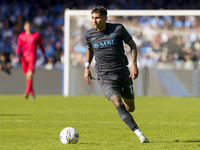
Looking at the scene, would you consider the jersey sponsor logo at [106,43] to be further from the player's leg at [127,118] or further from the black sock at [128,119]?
the black sock at [128,119]

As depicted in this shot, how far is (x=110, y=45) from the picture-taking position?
670cm

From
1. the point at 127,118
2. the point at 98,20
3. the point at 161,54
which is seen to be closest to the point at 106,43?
the point at 98,20

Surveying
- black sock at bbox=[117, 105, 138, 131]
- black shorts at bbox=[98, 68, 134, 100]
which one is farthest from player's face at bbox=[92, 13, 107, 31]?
black sock at bbox=[117, 105, 138, 131]

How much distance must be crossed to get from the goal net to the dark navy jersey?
11.1 metres

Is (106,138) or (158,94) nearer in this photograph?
(106,138)

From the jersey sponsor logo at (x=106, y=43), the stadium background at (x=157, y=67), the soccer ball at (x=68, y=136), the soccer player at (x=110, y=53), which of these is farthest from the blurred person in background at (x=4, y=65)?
the soccer ball at (x=68, y=136)

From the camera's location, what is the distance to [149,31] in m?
18.1

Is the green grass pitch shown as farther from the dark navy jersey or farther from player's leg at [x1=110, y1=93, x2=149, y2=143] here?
the dark navy jersey

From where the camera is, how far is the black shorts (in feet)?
21.5

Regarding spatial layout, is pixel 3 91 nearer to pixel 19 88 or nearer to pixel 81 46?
pixel 19 88

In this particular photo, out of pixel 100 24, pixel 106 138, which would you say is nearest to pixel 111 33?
pixel 100 24

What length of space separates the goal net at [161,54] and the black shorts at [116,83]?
35.9ft

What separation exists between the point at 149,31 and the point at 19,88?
603 centimetres

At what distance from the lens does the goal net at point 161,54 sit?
703 inches
